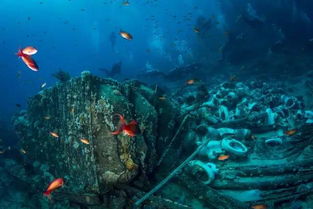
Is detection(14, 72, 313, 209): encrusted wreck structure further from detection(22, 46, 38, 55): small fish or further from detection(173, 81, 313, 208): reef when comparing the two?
detection(22, 46, 38, 55): small fish

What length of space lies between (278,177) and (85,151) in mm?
4009

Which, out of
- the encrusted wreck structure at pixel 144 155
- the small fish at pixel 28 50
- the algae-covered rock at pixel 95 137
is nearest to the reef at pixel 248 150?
the encrusted wreck structure at pixel 144 155

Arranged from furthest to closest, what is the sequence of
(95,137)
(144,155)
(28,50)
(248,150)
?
(248,150), (28,50), (144,155), (95,137)

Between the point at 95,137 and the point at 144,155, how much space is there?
1063mm

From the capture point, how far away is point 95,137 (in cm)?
518

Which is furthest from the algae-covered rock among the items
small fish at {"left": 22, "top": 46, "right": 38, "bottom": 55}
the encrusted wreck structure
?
small fish at {"left": 22, "top": 46, "right": 38, "bottom": 55}

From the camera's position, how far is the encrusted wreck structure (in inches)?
205

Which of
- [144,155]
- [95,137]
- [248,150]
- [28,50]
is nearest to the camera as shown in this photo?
[95,137]

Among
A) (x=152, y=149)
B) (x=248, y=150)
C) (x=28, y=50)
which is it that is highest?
(x=248, y=150)

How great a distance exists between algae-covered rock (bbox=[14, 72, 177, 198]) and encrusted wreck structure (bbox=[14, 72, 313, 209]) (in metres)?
0.02

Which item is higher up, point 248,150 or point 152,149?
point 248,150

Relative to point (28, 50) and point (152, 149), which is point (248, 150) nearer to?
point (152, 149)

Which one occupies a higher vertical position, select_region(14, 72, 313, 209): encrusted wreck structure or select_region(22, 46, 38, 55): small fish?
select_region(22, 46, 38, 55): small fish

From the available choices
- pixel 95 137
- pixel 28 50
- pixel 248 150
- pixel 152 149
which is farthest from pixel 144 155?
pixel 248 150
